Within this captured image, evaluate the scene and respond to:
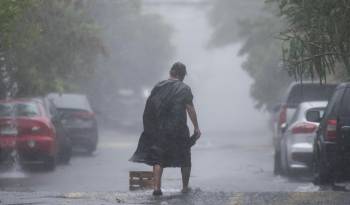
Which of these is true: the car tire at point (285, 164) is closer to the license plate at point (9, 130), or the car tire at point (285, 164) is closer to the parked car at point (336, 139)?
the parked car at point (336, 139)

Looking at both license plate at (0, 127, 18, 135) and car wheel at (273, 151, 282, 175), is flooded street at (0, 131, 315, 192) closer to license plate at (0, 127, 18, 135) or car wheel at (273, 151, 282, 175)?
car wheel at (273, 151, 282, 175)

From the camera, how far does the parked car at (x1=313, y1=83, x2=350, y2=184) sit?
15.2 meters

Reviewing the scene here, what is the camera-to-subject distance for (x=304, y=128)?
19312 mm

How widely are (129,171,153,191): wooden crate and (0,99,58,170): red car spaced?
7286 mm

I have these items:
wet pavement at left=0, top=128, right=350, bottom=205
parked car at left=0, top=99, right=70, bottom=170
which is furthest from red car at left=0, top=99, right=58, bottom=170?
wet pavement at left=0, top=128, right=350, bottom=205

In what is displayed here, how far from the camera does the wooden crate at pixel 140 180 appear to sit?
14.1 m

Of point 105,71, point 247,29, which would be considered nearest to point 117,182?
point 247,29

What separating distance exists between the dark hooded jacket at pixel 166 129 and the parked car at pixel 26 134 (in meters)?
8.05

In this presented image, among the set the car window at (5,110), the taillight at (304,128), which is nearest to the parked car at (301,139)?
the taillight at (304,128)

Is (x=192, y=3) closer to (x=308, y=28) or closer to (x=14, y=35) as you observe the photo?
(x=14, y=35)

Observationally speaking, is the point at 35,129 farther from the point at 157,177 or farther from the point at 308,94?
the point at 157,177

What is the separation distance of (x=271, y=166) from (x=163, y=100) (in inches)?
431

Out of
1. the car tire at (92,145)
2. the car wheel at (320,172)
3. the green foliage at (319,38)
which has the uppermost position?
the green foliage at (319,38)

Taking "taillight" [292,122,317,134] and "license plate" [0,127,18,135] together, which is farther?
"license plate" [0,127,18,135]
